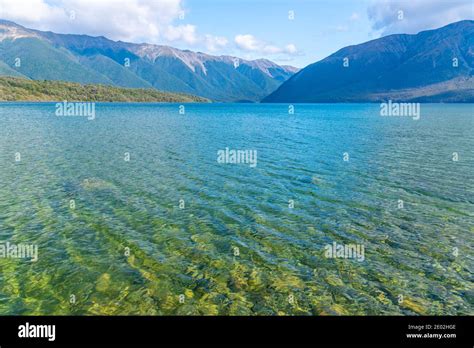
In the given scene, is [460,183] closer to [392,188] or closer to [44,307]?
[392,188]

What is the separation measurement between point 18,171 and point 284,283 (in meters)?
33.7

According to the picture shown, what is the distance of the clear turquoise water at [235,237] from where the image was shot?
14578 millimetres

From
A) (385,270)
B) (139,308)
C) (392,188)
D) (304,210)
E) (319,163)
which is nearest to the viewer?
(139,308)

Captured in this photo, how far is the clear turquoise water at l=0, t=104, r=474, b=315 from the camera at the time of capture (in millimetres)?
14578

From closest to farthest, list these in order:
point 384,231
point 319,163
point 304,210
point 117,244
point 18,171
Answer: point 117,244, point 384,231, point 304,210, point 18,171, point 319,163

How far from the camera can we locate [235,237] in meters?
20.9

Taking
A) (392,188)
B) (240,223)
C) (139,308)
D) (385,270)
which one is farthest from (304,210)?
(139,308)

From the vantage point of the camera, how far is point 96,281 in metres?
15.8

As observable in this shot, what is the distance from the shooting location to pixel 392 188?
106ft

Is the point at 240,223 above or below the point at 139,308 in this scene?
above

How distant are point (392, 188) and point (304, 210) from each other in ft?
37.9

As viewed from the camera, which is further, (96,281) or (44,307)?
(96,281)
